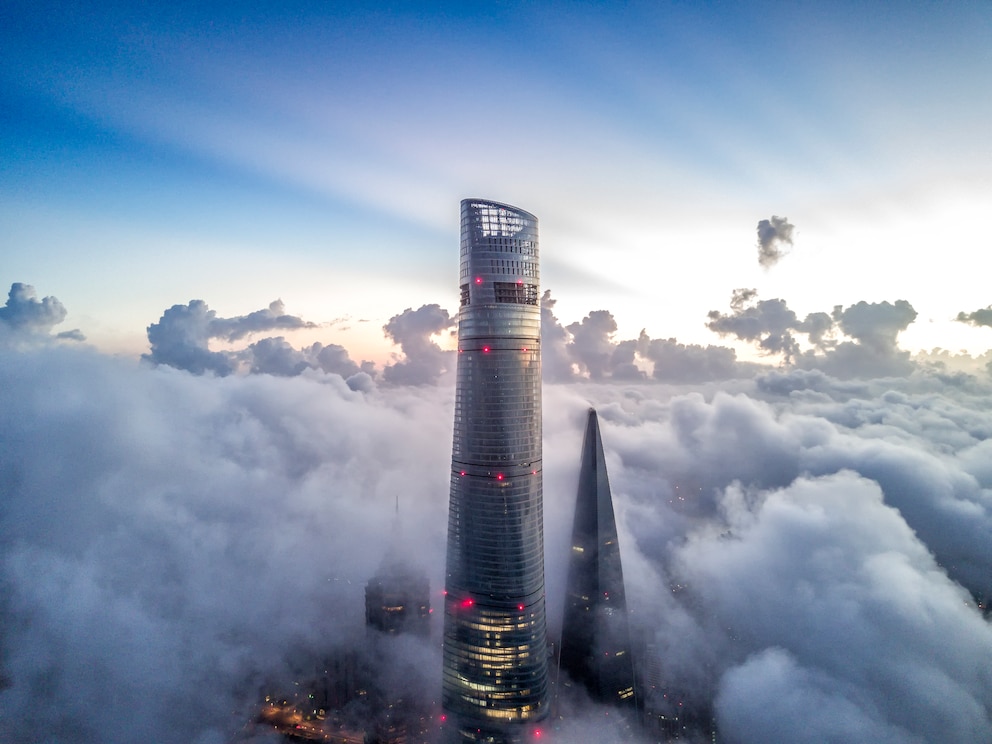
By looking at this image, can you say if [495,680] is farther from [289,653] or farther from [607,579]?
[289,653]

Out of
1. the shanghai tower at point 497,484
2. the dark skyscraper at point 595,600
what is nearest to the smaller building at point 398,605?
the dark skyscraper at point 595,600

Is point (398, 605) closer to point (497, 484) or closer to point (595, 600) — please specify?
point (595, 600)

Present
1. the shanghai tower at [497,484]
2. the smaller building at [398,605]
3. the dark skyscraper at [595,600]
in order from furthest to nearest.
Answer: the smaller building at [398,605]
the dark skyscraper at [595,600]
the shanghai tower at [497,484]

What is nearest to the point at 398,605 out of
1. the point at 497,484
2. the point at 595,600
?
the point at 595,600

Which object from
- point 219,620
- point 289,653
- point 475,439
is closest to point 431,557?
point 289,653

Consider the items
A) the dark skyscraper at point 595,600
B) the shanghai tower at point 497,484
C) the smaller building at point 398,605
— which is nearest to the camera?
the shanghai tower at point 497,484

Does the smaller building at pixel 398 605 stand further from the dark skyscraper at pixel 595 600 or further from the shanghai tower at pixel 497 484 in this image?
the shanghai tower at pixel 497 484
